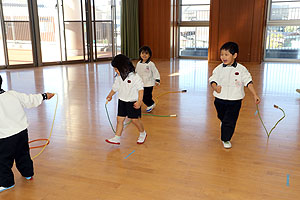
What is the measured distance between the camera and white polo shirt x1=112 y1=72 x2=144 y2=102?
261 cm

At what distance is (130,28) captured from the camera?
10750 mm

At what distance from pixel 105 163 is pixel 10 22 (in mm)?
7434

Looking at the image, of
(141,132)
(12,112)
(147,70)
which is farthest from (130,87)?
(147,70)

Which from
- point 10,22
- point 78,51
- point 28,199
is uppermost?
point 10,22

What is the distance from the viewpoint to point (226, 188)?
6.69 ft

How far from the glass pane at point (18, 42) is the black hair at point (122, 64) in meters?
7.05

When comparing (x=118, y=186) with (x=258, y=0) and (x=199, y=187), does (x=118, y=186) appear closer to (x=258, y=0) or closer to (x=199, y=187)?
(x=199, y=187)

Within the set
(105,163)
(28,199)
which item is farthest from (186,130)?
(28,199)

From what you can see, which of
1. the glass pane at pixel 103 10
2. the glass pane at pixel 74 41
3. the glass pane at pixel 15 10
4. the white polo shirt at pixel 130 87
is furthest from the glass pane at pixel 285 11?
the white polo shirt at pixel 130 87

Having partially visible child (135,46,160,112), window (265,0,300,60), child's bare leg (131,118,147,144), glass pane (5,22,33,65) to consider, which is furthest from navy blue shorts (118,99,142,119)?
window (265,0,300,60)

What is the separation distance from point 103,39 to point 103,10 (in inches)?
39.3

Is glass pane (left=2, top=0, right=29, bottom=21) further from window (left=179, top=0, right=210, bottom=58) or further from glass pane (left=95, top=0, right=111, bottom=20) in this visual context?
window (left=179, top=0, right=210, bottom=58)

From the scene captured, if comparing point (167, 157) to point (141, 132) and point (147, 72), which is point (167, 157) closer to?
point (141, 132)

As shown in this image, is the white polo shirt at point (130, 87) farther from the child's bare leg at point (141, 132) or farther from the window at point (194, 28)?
the window at point (194, 28)
